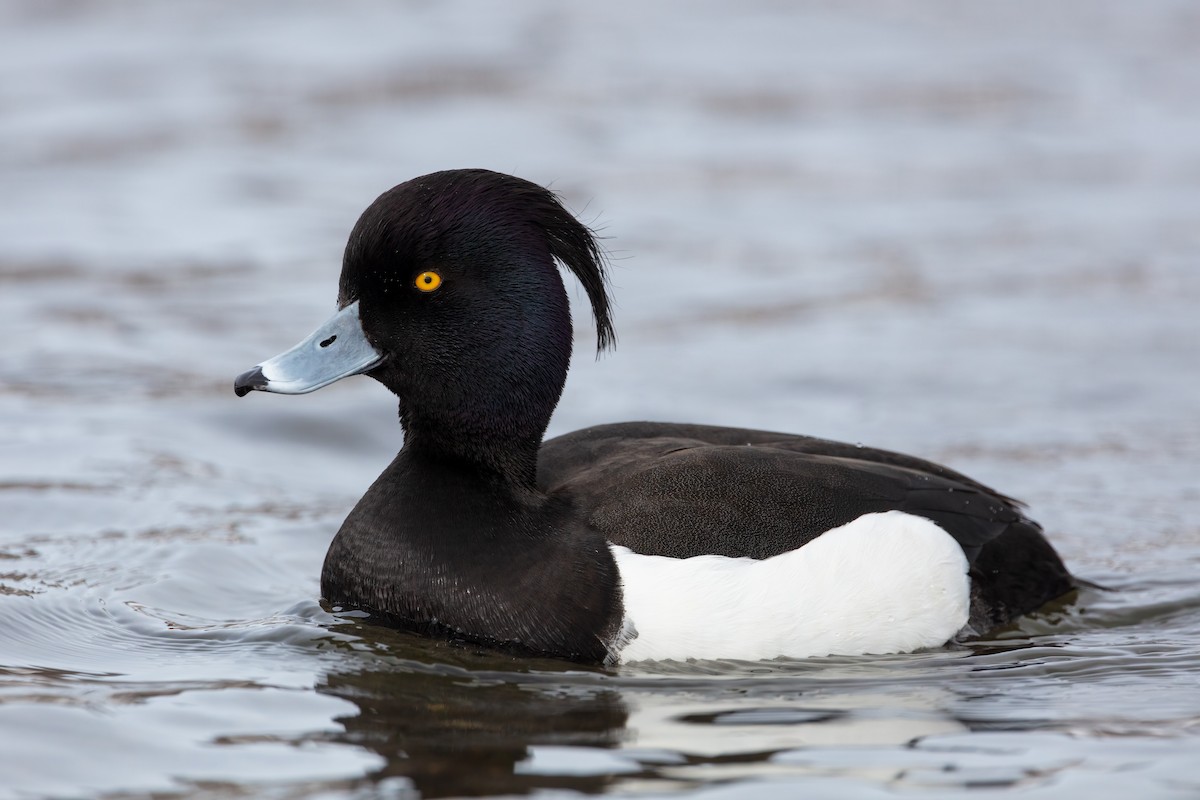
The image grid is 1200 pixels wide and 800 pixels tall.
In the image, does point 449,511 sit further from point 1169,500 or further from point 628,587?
point 1169,500

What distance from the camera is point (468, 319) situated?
5.33m

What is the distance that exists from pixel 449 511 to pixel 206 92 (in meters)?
10.2

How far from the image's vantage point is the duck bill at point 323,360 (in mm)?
5262

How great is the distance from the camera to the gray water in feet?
15.2

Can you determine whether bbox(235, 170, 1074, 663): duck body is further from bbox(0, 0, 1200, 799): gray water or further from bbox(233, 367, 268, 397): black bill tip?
bbox(0, 0, 1200, 799): gray water

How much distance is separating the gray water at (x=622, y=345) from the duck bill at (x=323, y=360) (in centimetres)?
81

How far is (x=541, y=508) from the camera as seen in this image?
17.6ft

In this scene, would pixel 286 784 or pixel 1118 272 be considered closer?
pixel 286 784

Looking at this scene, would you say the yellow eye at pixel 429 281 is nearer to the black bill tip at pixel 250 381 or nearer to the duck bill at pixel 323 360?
the duck bill at pixel 323 360

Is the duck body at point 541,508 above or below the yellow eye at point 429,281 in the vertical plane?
below

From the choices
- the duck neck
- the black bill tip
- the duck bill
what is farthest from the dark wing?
the black bill tip

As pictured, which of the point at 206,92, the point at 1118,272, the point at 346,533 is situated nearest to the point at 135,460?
the point at 346,533

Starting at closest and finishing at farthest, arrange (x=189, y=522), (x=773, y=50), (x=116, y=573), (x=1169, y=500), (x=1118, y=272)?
(x=116, y=573) → (x=189, y=522) → (x=1169, y=500) → (x=1118, y=272) → (x=773, y=50)

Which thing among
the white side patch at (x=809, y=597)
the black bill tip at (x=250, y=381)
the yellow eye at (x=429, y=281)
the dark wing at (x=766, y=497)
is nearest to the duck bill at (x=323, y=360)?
the black bill tip at (x=250, y=381)
